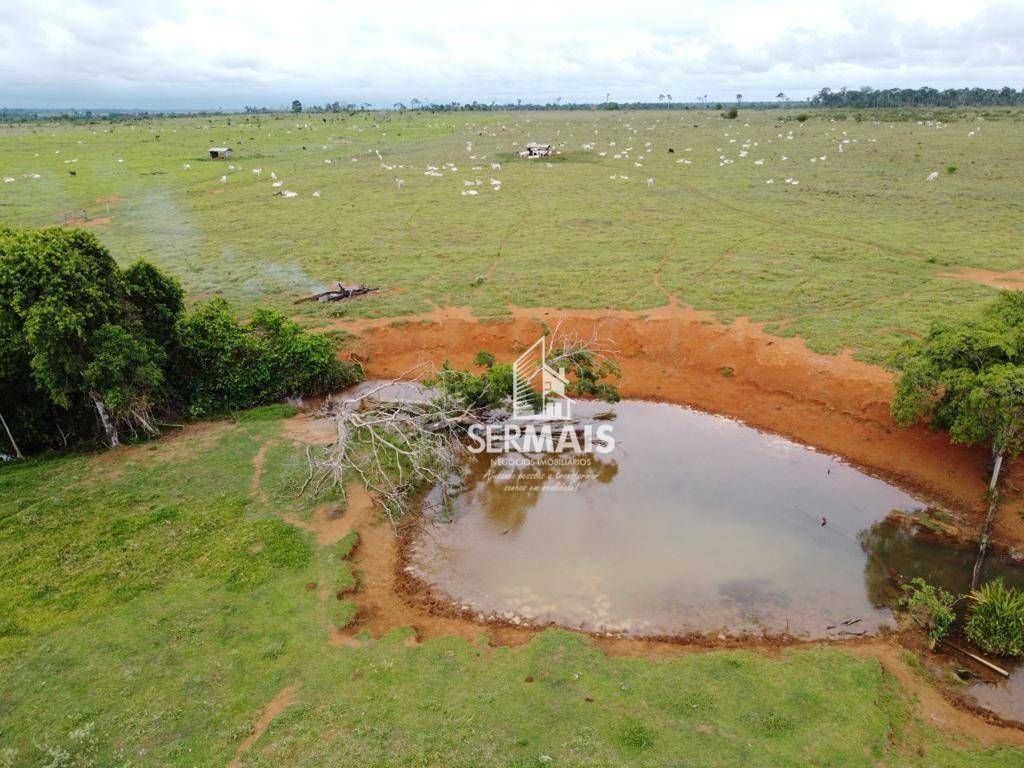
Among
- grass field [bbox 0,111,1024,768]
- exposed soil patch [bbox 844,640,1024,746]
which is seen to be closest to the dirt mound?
grass field [bbox 0,111,1024,768]

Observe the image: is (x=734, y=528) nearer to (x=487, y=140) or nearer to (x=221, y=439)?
(x=221, y=439)

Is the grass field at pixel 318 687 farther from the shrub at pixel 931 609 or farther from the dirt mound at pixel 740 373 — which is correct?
the dirt mound at pixel 740 373

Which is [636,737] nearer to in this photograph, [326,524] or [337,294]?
[326,524]

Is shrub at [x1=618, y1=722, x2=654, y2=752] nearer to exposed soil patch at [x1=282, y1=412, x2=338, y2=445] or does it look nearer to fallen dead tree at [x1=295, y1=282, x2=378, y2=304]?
exposed soil patch at [x1=282, y1=412, x2=338, y2=445]

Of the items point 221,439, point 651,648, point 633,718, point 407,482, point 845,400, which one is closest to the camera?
point 633,718

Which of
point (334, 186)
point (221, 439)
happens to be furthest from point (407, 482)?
point (334, 186)

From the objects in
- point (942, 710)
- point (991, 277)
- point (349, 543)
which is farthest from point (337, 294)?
point (991, 277)

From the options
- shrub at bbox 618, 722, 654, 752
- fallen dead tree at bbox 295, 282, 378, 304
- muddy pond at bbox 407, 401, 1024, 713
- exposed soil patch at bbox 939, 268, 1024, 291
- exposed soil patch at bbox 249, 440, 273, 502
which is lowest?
muddy pond at bbox 407, 401, 1024, 713
